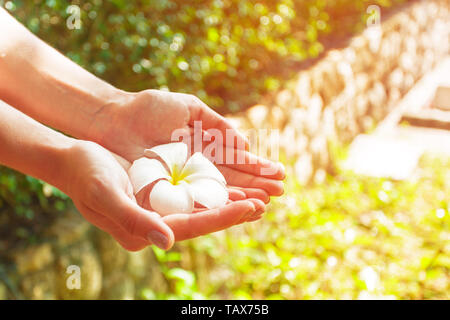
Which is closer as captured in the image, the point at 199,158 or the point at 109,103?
the point at 199,158

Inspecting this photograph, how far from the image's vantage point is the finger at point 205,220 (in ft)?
2.16

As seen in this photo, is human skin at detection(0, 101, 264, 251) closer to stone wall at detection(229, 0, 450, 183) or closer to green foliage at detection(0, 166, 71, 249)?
green foliage at detection(0, 166, 71, 249)

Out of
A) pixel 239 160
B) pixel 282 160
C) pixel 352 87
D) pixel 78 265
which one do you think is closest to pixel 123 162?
pixel 239 160

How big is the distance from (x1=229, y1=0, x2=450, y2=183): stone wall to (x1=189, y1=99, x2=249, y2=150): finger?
0.86m

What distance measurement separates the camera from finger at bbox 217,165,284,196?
2.76ft

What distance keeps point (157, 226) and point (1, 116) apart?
288mm

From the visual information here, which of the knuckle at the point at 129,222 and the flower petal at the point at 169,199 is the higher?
the flower petal at the point at 169,199

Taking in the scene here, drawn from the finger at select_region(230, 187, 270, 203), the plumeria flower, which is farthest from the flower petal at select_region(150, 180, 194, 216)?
the finger at select_region(230, 187, 270, 203)

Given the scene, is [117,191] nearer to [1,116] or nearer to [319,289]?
[1,116]

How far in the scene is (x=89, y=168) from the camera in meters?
0.65

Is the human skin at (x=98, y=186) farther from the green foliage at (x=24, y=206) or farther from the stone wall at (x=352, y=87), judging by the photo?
the stone wall at (x=352, y=87)

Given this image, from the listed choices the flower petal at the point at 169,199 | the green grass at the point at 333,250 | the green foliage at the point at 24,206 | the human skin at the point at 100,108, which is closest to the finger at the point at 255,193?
the human skin at the point at 100,108

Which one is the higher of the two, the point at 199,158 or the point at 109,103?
the point at 109,103
